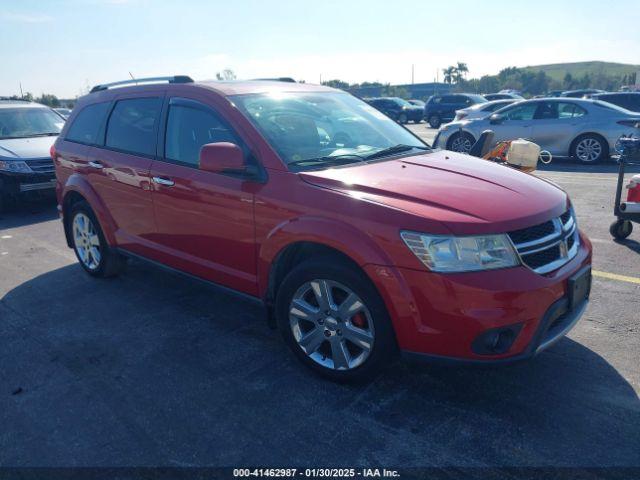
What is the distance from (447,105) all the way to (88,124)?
76.4 feet

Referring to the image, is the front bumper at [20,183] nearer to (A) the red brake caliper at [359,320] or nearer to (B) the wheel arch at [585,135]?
(A) the red brake caliper at [359,320]

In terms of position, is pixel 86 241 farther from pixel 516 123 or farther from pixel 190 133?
pixel 516 123

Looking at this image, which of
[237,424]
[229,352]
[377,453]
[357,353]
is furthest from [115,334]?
[377,453]

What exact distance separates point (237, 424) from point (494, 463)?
1349 millimetres

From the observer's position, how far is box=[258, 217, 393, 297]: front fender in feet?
9.32

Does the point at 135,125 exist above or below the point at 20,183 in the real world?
above

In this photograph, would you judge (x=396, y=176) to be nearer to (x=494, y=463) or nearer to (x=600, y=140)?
(x=494, y=463)

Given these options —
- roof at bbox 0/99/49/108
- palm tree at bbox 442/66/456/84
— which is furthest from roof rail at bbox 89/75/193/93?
palm tree at bbox 442/66/456/84

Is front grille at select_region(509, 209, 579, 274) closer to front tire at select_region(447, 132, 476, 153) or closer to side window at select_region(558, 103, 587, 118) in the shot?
side window at select_region(558, 103, 587, 118)

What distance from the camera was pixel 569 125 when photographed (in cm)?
1173

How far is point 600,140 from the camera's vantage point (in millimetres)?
11422

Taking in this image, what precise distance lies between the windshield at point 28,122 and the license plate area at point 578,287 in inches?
374

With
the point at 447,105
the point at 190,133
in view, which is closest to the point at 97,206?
the point at 190,133

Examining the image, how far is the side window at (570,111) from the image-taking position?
458 inches
